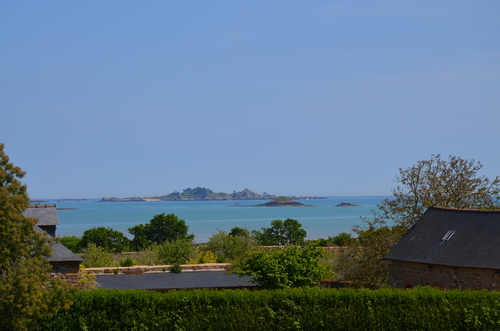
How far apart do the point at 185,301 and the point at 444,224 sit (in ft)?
47.9

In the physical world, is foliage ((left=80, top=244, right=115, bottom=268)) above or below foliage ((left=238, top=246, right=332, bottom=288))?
below

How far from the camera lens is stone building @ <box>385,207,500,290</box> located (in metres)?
23.3

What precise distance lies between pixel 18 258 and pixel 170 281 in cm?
1502

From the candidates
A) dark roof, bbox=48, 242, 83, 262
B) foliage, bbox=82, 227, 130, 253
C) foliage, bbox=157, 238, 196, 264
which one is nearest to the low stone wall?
dark roof, bbox=48, 242, 83, 262

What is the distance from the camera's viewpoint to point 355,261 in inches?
1331

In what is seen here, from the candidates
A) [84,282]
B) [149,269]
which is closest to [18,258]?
[84,282]

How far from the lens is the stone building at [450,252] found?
2330 centimetres

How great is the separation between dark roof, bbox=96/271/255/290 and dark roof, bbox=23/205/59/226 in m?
4.30

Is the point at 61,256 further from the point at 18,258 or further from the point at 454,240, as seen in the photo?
the point at 454,240

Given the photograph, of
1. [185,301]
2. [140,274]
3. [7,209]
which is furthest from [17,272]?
[140,274]

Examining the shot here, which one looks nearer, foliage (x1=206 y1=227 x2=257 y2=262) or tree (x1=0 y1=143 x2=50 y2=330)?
tree (x1=0 y1=143 x2=50 y2=330)

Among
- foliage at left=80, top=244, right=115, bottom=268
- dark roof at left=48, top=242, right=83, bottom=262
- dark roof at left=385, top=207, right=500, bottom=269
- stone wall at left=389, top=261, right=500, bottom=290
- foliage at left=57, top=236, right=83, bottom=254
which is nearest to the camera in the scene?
stone wall at left=389, top=261, right=500, bottom=290

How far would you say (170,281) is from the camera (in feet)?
103

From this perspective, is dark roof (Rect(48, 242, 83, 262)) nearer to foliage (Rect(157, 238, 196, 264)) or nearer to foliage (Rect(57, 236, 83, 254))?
foliage (Rect(157, 238, 196, 264))
